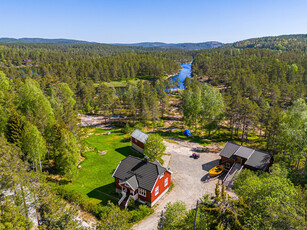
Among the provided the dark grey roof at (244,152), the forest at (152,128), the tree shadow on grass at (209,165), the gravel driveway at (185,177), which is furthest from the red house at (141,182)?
the dark grey roof at (244,152)

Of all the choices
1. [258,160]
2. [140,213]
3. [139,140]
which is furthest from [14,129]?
[258,160]

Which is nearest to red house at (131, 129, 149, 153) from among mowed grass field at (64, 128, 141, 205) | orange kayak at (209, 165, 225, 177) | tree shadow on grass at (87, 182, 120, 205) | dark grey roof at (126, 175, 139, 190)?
mowed grass field at (64, 128, 141, 205)

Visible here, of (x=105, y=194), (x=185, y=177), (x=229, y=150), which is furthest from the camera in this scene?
(x=229, y=150)

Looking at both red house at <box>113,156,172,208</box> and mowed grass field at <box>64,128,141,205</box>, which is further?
mowed grass field at <box>64,128,141,205</box>

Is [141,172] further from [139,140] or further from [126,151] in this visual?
[126,151]

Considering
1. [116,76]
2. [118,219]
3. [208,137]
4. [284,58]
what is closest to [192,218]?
[118,219]

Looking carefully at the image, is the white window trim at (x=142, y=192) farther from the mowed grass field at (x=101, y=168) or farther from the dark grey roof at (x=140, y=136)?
the dark grey roof at (x=140, y=136)

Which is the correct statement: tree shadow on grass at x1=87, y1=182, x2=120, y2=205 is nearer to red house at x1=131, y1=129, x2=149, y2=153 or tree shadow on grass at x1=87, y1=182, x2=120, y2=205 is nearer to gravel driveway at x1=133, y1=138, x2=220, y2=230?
gravel driveway at x1=133, y1=138, x2=220, y2=230
